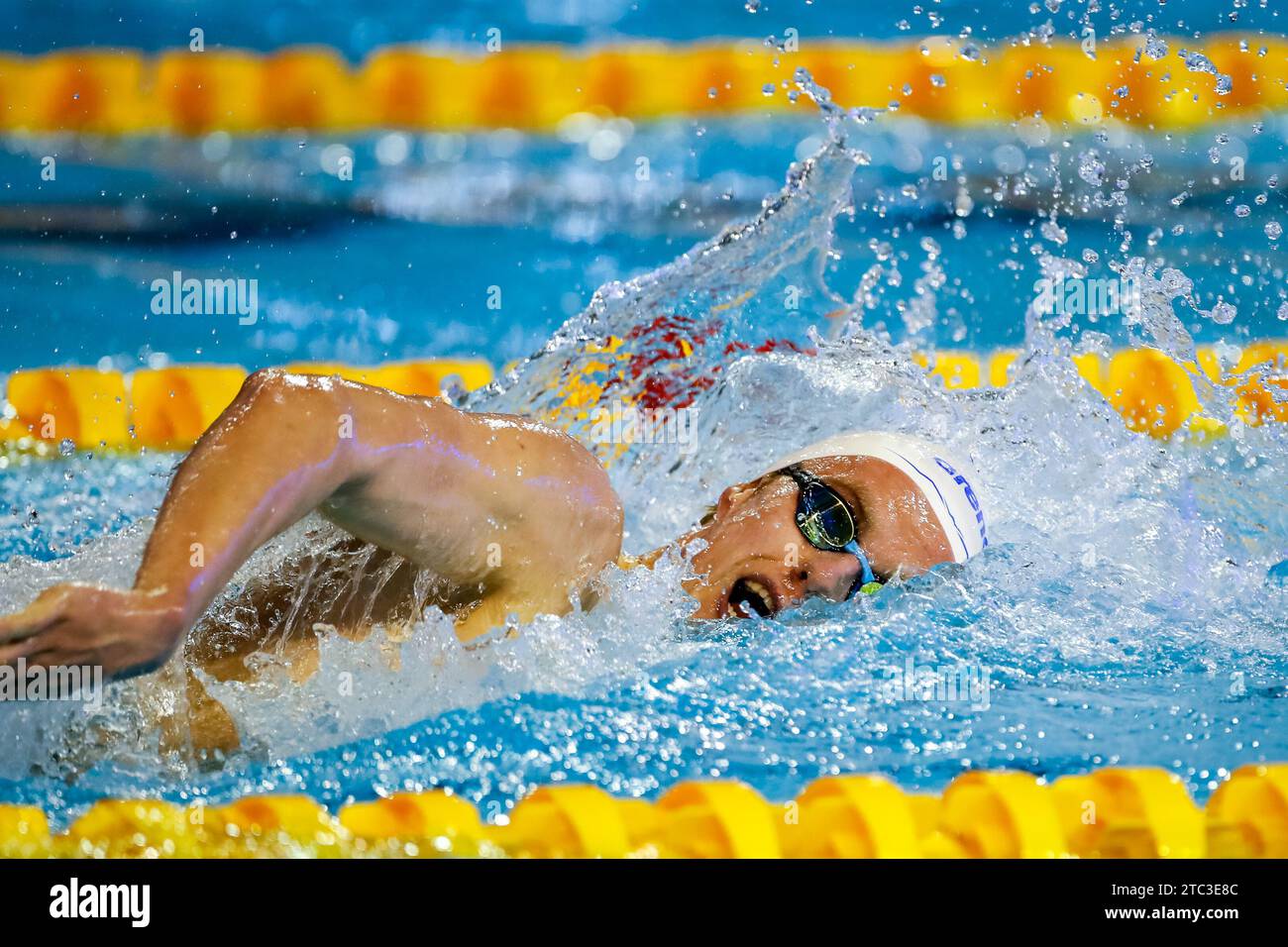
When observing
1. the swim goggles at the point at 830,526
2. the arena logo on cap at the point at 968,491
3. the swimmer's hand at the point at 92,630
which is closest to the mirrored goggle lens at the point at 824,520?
the swim goggles at the point at 830,526

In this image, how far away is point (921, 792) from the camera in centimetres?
175

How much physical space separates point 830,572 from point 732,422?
2.82 feet

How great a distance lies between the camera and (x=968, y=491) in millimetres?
2146

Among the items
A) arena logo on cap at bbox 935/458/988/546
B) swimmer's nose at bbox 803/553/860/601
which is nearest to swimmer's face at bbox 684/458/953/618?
swimmer's nose at bbox 803/553/860/601

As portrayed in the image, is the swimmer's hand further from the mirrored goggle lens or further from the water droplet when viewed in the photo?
the water droplet

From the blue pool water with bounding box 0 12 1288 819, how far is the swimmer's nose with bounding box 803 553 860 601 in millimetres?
51

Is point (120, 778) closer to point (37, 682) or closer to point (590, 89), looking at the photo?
point (37, 682)

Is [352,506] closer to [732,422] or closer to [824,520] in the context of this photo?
[824,520]

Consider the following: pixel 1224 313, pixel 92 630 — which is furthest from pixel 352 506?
pixel 1224 313

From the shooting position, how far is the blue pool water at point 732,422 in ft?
5.87

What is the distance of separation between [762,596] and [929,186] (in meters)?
3.29

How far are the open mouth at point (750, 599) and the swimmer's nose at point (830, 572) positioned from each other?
7 centimetres
